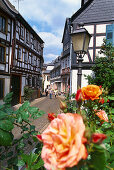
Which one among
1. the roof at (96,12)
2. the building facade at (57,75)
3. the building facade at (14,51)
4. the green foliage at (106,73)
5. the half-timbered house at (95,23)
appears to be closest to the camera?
the green foliage at (106,73)

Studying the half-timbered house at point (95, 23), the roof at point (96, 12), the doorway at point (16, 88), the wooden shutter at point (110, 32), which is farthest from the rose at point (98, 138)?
the doorway at point (16, 88)

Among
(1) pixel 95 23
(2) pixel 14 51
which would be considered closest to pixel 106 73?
(1) pixel 95 23

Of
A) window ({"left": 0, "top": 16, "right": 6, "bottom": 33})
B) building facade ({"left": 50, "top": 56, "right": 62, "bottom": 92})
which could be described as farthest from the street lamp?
building facade ({"left": 50, "top": 56, "right": 62, "bottom": 92})

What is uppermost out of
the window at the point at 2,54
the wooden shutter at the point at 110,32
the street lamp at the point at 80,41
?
the wooden shutter at the point at 110,32

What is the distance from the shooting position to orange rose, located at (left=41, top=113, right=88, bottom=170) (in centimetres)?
38

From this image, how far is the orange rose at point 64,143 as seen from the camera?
38 centimetres

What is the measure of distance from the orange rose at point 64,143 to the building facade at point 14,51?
989 cm

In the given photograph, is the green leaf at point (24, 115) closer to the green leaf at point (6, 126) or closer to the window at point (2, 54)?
the green leaf at point (6, 126)

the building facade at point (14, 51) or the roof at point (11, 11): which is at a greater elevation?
the roof at point (11, 11)

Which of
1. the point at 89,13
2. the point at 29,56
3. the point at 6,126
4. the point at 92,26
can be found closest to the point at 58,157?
the point at 6,126

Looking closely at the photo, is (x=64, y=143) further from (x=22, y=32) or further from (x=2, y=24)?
(x=22, y=32)

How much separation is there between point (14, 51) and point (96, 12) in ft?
23.4

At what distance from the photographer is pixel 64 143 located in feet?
1.34

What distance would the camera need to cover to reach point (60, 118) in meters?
0.49
